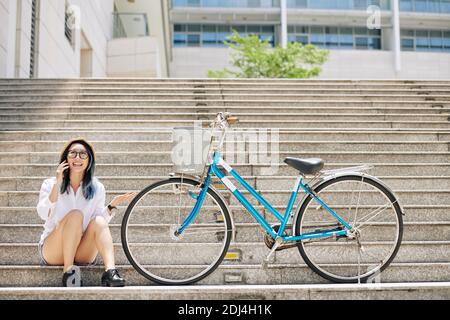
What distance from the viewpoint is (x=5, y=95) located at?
8828 mm

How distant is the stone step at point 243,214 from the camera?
16.3 ft

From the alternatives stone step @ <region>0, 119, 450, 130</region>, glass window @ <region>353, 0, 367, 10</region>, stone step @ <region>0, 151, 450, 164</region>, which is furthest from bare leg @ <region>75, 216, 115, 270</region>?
glass window @ <region>353, 0, 367, 10</region>

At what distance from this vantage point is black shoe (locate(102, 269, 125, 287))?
146 inches

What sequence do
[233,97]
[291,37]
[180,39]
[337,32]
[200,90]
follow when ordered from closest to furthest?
1. [233,97]
2. [200,90]
3. [291,37]
4. [337,32]
5. [180,39]

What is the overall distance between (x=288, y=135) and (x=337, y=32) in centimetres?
3522

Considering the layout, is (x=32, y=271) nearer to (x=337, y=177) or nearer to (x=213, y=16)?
(x=337, y=177)

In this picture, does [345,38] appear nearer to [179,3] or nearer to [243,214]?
[179,3]

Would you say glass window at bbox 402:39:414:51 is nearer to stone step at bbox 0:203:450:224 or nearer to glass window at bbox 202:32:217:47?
glass window at bbox 202:32:217:47

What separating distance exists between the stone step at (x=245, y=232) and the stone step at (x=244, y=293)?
3.18ft

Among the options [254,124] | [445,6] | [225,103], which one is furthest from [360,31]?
[254,124]

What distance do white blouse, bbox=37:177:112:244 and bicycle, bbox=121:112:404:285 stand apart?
31cm

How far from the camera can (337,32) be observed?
39906 mm
